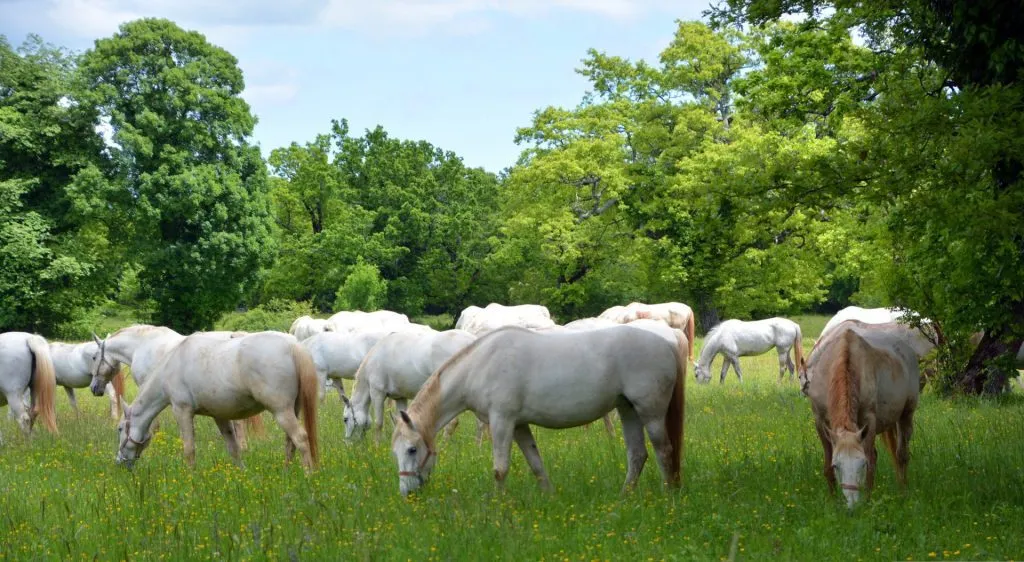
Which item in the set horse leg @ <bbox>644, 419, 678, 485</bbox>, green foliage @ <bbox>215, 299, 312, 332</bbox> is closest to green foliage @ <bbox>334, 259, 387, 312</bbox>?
green foliage @ <bbox>215, 299, 312, 332</bbox>

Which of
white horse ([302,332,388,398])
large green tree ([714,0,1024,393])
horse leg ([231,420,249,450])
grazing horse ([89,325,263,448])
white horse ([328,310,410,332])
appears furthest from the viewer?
white horse ([328,310,410,332])

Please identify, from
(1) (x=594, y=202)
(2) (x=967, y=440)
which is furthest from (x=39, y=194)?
(2) (x=967, y=440)

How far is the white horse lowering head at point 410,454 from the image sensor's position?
9.27m

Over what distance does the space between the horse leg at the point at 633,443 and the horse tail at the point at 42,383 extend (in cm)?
1016

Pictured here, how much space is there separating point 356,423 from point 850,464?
8217 millimetres

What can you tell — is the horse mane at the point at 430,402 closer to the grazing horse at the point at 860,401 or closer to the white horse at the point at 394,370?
the grazing horse at the point at 860,401

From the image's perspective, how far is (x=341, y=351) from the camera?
784 inches

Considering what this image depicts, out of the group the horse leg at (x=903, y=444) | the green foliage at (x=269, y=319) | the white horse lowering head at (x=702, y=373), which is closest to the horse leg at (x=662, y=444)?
the horse leg at (x=903, y=444)

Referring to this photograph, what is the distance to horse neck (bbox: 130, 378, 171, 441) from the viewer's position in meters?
11.8

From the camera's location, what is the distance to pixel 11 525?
844cm

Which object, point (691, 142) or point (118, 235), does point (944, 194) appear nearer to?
point (691, 142)

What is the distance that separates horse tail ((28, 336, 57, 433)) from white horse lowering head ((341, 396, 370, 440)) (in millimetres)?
4929

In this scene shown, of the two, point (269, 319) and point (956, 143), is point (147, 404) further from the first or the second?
point (269, 319)

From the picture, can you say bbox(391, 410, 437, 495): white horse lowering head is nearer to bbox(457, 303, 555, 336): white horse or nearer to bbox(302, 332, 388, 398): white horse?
bbox(302, 332, 388, 398): white horse
